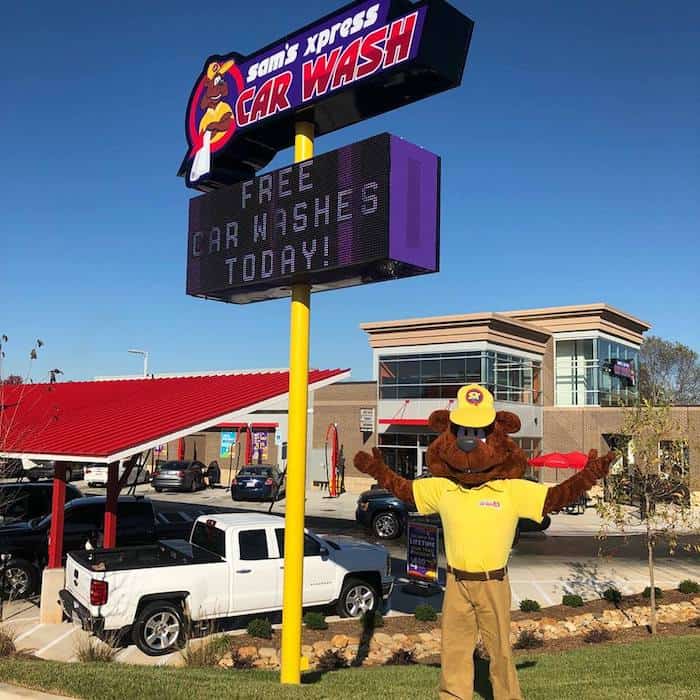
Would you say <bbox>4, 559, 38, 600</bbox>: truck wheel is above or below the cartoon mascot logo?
below

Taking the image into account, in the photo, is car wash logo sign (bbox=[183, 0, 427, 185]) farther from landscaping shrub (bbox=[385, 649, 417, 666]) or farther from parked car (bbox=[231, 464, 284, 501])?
parked car (bbox=[231, 464, 284, 501])

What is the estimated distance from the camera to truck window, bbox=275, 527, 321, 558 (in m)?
11.9

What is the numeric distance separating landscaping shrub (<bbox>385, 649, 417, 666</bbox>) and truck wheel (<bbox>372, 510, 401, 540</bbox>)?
11.9 metres

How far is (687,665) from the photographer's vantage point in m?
8.25

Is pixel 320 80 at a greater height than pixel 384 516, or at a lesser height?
greater

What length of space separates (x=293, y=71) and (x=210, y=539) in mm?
7092

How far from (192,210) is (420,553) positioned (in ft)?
26.6

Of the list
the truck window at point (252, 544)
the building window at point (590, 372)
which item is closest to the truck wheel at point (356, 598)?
the truck window at point (252, 544)

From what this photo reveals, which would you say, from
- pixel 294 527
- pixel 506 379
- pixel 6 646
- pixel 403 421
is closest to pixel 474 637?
pixel 294 527

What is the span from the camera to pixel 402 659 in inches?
387

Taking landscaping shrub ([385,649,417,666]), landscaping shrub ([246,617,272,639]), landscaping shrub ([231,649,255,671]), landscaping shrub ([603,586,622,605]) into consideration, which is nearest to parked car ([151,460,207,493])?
landscaping shrub ([603,586,622,605])

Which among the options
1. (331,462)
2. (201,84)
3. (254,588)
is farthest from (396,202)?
(331,462)

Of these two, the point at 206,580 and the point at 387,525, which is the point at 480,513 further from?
the point at 387,525

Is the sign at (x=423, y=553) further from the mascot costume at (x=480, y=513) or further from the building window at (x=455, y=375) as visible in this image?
the building window at (x=455, y=375)
